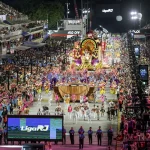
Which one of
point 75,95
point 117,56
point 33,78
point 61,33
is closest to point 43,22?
point 61,33

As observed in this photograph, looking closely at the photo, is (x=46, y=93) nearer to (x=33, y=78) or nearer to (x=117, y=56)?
(x=33, y=78)

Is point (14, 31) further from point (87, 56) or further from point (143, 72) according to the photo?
point (143, 72)

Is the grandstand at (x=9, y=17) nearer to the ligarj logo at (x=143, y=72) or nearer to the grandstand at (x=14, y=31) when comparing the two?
the grandstand at (x=14, y=31)

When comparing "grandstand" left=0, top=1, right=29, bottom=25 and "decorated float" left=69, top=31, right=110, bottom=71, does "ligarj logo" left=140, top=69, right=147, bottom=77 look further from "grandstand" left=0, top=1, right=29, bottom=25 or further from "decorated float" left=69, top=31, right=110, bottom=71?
"grandstand" left=0, top=1, right=29, bottom=25

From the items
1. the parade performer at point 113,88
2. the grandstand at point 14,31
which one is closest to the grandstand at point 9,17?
the grandstand at point 14,31

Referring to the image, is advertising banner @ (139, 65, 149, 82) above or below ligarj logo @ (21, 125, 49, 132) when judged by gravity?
above

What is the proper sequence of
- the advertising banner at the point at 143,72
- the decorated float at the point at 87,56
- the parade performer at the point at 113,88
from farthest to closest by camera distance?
the decorated float at the point at 87,56, the parade performer at the point at 113,88, the advertising banner at the point at 143,72

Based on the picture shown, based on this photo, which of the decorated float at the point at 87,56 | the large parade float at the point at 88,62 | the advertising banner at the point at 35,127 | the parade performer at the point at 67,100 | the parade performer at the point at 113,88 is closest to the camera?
the advertising banner at the point at 35,127

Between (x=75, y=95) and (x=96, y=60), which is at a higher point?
(x=96, y=60)

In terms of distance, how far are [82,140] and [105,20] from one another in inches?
5013

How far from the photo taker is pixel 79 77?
5569cm

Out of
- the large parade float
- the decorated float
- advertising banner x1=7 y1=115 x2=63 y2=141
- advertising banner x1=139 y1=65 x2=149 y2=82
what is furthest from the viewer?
the decorated float

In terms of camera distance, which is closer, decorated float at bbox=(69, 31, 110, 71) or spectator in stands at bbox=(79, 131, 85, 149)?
spectator in stands at bbox=(79, 131, 85, 149)

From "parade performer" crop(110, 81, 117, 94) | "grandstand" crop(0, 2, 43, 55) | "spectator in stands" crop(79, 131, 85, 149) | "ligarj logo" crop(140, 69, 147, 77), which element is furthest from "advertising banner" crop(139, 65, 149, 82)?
"grandstand" crop(0, 2, 43, 55)
